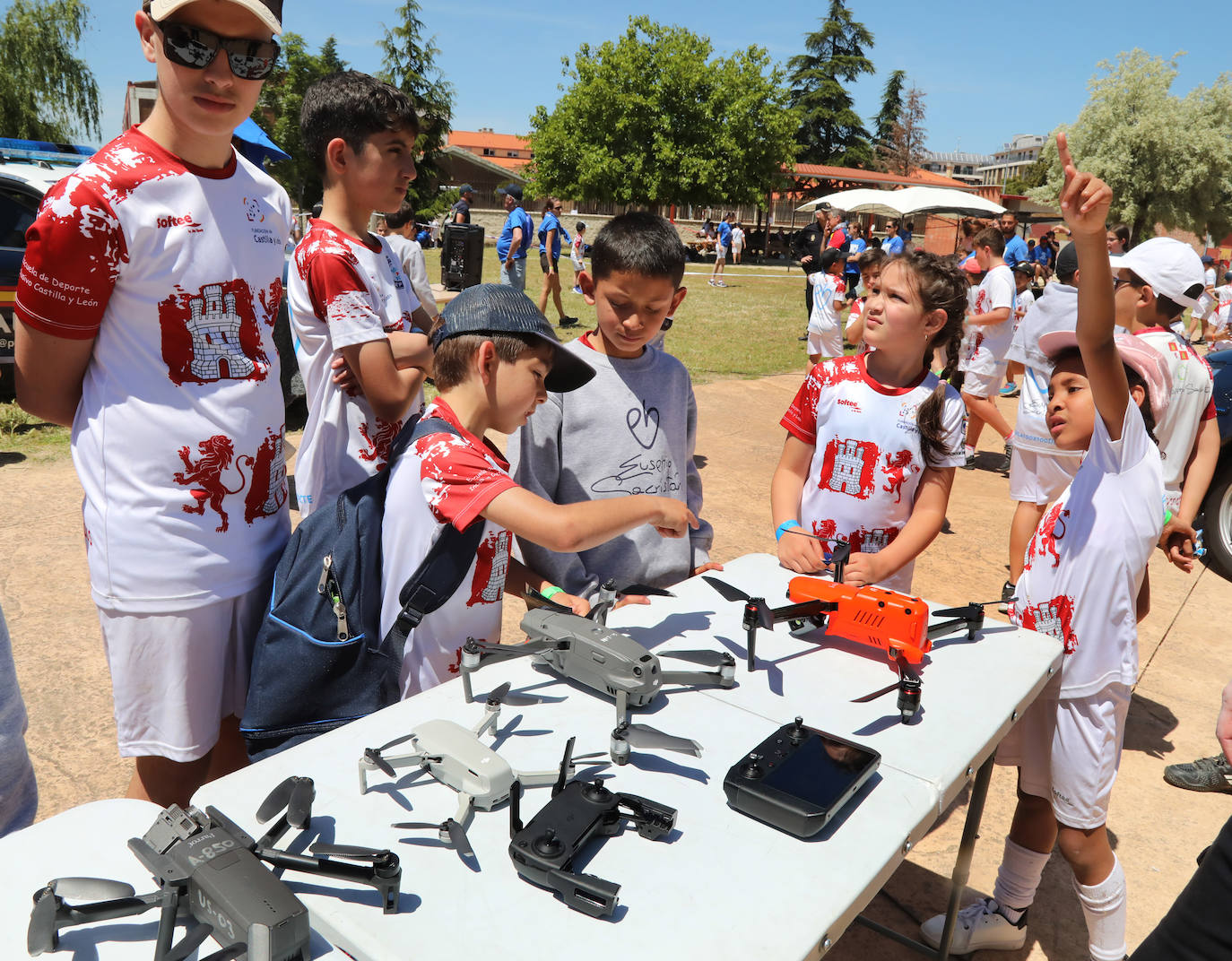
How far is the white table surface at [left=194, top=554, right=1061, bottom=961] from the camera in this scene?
1.05 meters

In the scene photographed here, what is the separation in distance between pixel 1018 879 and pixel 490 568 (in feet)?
5.65

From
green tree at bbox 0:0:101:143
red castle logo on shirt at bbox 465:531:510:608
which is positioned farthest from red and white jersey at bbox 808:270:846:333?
green tree at bbox 0:0:101:143

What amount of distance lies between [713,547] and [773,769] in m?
3.96

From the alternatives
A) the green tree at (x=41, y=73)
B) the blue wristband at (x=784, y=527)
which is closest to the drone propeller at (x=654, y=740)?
the blue wristband at (x=784, y=527)

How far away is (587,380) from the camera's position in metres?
2.17

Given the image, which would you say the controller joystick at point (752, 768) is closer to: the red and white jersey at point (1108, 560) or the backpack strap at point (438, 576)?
the backpack strap at point (438, 576)

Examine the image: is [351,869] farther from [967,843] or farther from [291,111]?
[291,111]

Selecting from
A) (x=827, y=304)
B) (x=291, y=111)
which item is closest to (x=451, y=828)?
(x=827, y=304)

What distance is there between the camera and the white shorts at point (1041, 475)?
179 inches

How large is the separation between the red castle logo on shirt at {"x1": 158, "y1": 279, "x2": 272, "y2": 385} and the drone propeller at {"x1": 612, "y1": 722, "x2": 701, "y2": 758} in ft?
3.60

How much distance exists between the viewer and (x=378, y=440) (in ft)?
7.81

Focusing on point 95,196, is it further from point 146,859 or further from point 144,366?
point 146,859

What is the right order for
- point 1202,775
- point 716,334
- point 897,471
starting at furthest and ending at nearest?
point 716,334 → point 1202,775 → point 897,471

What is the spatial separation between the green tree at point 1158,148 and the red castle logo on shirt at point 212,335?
131 ft
